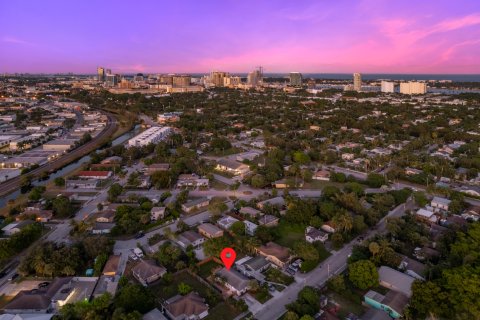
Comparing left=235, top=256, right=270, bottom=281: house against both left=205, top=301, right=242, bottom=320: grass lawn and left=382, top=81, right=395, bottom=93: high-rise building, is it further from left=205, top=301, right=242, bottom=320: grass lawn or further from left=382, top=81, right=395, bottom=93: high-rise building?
left=382, top=81, right=395, bottom=93: high-rise building

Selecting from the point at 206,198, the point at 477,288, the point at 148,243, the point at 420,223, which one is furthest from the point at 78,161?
the point at 477,288

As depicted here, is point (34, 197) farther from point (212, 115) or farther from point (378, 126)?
point (378, 126)

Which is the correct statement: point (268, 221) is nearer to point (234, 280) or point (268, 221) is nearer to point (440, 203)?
point (234, 280)

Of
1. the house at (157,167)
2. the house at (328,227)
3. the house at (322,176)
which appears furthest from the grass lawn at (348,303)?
the house at (157,167)

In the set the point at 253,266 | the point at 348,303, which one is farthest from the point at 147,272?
the point at 348,303

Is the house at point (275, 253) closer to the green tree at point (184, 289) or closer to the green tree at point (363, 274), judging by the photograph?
the green tree at point (363, 274)
